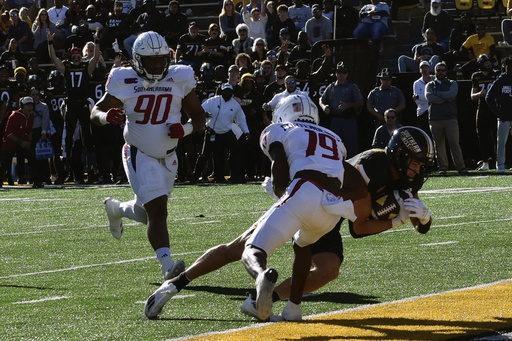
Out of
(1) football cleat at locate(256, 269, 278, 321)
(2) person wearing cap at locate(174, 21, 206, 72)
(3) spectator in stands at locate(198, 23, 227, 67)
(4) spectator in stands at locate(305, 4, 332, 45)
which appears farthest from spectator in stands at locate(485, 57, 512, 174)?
(1) football cleat at locate(256, 269, 278, 321)

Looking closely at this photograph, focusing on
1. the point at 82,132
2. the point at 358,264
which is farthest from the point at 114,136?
the point at 358,264

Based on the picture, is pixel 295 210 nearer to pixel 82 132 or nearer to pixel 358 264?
pixel 358 264

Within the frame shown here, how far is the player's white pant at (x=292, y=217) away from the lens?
5.13m

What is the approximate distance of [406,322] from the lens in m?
5.46

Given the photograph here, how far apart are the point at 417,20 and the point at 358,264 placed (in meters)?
14.6

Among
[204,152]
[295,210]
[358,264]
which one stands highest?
[295,210]

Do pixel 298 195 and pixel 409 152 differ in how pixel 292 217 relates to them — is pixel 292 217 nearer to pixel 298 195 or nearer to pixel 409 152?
pixel 298 195

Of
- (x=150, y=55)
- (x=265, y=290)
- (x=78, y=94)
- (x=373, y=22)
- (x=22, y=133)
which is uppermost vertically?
(x=150, y=55)

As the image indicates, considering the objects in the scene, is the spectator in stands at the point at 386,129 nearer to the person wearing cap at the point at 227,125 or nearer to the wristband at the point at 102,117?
the person wearing cap at the point at 227,125

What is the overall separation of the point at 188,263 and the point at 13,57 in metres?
13.9

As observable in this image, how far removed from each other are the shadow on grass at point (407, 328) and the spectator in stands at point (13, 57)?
643 inches

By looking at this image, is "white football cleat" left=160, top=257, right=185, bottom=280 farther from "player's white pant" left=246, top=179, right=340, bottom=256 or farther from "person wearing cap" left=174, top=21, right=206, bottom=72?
"person wearing cap" left=174, top=21, right=206, bottom=72

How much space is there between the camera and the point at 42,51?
22.0m

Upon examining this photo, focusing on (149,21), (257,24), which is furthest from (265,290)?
(149,21)
